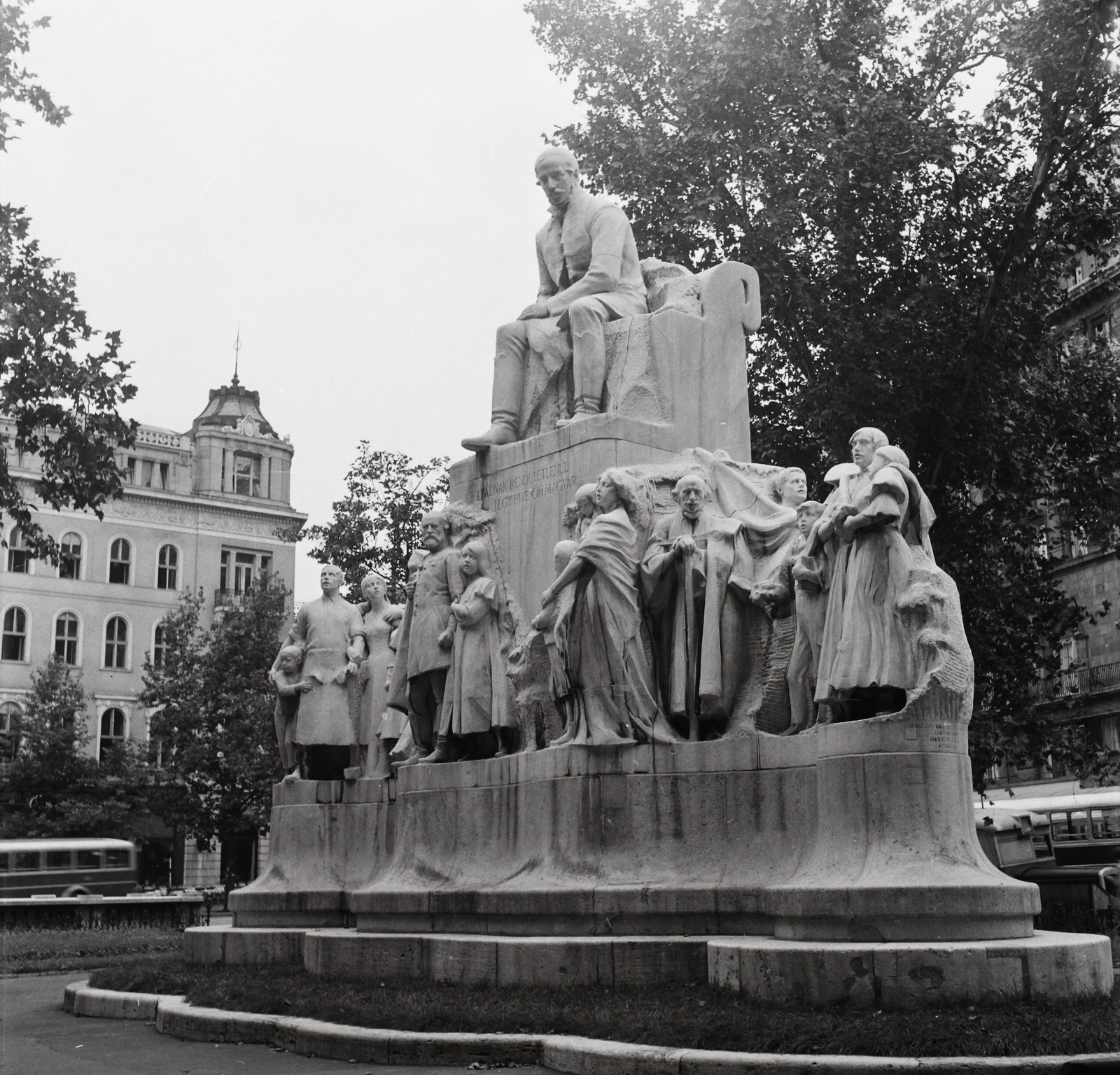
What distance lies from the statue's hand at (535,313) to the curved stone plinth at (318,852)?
14.3 feet

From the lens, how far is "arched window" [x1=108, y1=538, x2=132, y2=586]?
55.9 m

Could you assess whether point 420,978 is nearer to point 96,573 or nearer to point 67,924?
point 67,924

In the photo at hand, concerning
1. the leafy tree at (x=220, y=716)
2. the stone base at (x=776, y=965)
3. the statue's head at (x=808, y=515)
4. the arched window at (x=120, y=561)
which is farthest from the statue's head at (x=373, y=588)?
the arched window at (x=120, y=561)

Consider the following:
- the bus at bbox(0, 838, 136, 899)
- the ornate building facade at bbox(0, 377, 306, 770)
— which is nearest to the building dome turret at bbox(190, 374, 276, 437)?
the ornate building facade at bbox(0, 377, 306, 770)

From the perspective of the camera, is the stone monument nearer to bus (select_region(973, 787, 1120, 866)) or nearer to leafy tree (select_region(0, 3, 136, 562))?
leafy tree (select_region(0, 3, 136, 562))

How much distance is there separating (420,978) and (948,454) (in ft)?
48.2

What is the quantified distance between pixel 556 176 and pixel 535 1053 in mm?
7834

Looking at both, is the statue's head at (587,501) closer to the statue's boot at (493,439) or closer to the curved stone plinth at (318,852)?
the statue's boot at (493,439)

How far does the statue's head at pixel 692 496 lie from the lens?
10.4 m

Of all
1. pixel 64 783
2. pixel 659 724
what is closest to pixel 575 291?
pixel 659 724

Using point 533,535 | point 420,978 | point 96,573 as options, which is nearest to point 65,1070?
point 420,978

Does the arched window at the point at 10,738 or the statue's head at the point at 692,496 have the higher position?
the arched window at the point at 10,738

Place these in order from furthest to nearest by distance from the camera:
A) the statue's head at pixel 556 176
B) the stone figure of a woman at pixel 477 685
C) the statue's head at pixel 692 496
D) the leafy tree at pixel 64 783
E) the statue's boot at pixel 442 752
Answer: the leafy tree at pixel 64 783
the statue's head at pixel 556 176
the statue's boot at pixel 442 752
the stone figure of a woman at pixel 477 685
the statue's head at pixel 692 496

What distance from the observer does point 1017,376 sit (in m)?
23.0
